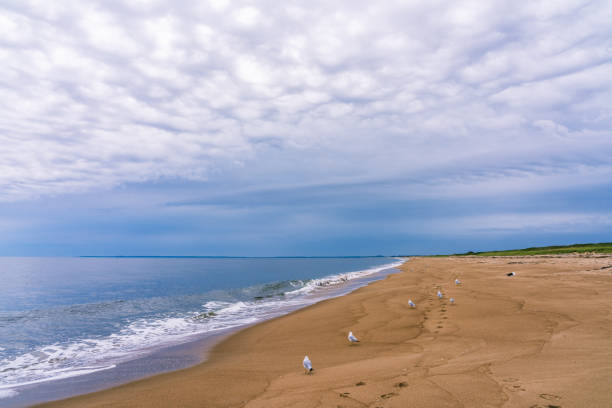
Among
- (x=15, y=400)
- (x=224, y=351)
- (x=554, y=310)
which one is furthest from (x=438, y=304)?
(x=15, y=400)

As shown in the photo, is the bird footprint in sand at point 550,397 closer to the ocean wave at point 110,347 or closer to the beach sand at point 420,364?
the beach sand at point 420,364

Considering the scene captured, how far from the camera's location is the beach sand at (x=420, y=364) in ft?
16.7

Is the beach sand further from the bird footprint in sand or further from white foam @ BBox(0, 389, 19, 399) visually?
white foam @ BBox(0, 389, 19, 399)

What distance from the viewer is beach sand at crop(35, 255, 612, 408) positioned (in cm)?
508

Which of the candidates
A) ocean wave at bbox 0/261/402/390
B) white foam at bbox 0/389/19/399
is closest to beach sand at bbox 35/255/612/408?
white foam at bbox 0/389/19/399

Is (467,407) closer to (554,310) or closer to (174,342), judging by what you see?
(554,310)

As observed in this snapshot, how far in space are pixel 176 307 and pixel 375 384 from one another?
20661 millimetres

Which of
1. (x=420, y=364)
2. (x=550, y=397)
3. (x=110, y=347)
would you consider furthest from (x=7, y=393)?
(x=550, y=397)

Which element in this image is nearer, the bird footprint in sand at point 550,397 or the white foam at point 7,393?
the bird footprint in sand at point 550,397

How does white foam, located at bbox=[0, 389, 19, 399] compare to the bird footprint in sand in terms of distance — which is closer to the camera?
the bird footprint in sand

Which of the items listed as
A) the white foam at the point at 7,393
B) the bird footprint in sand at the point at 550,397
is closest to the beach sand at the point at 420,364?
the bird footprint in sand at the point at 550,397

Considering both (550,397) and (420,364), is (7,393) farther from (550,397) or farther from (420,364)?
(550,397)

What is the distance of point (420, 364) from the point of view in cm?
673

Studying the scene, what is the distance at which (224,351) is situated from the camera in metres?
11.0
